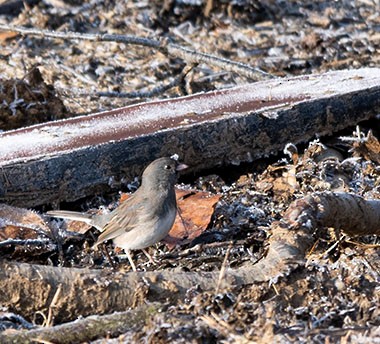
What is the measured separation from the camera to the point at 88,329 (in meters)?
2.89

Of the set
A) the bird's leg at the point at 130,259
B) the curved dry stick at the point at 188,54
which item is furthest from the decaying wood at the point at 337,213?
the curved dry stick at the point at 188,54

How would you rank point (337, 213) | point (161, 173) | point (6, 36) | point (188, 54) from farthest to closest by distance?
point (6, 36)
point (188, 54)
point (161, 173)
point (337, 213)

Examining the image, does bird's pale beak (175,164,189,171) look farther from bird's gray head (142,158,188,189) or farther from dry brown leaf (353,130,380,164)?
dry brown leaf (353,130,380,164)

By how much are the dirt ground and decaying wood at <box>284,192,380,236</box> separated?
97mm

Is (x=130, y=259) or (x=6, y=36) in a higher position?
(x=130, y=259)

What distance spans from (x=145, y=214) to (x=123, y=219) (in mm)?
99

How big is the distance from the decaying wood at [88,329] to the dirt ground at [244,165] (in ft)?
0.20

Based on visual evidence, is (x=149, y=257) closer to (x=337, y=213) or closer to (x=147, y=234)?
(x=147, y=234)

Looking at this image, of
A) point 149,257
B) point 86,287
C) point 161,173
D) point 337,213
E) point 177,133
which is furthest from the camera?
point 177,133

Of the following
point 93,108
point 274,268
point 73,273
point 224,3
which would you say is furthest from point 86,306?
point 224,3

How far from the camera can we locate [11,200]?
426 centimetres

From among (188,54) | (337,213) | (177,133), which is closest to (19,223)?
(177,133)

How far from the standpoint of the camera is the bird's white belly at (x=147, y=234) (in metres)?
4.01

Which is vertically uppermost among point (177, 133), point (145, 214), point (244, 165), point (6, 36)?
point (177, 133)
